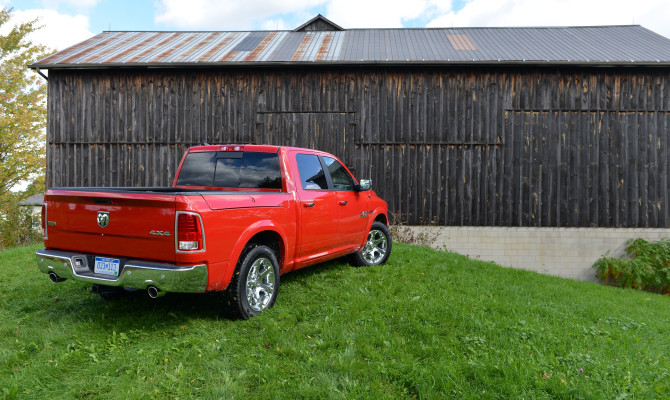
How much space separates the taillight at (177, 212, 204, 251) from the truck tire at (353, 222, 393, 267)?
3546mm

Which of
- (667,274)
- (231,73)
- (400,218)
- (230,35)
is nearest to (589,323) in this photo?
(400,218)

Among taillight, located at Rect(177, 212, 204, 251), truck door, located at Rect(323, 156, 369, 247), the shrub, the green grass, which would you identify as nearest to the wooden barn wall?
the shrub

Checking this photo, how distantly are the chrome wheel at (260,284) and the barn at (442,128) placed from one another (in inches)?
281

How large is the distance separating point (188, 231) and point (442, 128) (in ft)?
30.3

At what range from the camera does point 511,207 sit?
11.0 m

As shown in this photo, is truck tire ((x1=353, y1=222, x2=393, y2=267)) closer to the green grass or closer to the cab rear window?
the green grass

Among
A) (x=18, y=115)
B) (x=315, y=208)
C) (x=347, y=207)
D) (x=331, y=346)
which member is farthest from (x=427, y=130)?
(x=18, y=115)

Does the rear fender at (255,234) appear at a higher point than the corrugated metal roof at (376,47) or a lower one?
lower

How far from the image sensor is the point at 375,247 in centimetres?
681

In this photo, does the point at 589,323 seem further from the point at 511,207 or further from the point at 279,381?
the point at 511,207

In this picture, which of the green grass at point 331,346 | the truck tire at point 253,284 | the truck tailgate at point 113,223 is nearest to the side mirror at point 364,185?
the green grass at point 331,346

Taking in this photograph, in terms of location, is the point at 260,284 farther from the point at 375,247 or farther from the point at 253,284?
the point at 375,247

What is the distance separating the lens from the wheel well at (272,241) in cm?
436

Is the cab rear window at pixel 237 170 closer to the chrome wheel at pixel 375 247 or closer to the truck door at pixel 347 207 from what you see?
the truck door at pixel 347 207
